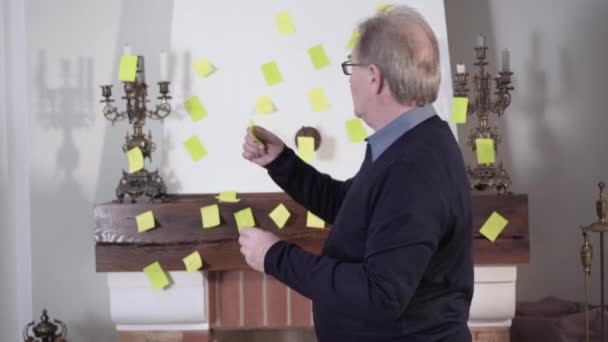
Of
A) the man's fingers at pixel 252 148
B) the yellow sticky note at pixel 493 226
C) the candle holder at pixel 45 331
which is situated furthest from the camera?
the candle holder at pixel 45 331

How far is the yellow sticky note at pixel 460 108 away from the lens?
2314 millimetres

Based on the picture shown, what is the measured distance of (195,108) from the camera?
7.91ft

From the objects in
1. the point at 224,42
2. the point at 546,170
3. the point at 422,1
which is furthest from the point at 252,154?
the point at 546,170

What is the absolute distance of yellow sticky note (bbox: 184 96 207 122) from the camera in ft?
7.91

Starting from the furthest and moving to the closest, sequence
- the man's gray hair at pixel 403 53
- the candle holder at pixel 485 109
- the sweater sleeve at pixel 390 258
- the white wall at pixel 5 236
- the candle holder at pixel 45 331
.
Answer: the white wall at pixel 5 236 < the candle holder at pixel 45 331 < the candle holder at pixel 485 109 < the man's gray hair at pixel 403 53 < the sweater sleeve at pixel 390 258

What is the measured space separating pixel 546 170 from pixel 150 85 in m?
1.51

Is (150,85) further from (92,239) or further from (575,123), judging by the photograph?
(575,123)

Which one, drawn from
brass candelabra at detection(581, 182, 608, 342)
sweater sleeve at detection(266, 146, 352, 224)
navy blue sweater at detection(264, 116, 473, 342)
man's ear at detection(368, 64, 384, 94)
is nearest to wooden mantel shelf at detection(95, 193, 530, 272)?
brass candelabra at detection(581, 182, 608, 342)

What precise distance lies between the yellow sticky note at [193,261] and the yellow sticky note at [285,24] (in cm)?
77

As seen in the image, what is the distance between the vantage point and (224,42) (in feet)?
8.02

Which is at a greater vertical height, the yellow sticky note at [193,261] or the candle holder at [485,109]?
the candle holder at [485,109]

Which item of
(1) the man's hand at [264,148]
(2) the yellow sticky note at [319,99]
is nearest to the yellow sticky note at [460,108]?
(2) the yellow sticky note at [319,99]

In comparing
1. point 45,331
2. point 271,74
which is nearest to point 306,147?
point 271,74

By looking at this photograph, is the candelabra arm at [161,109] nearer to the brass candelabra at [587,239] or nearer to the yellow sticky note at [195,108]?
the yellow sticky note at [195,108]
